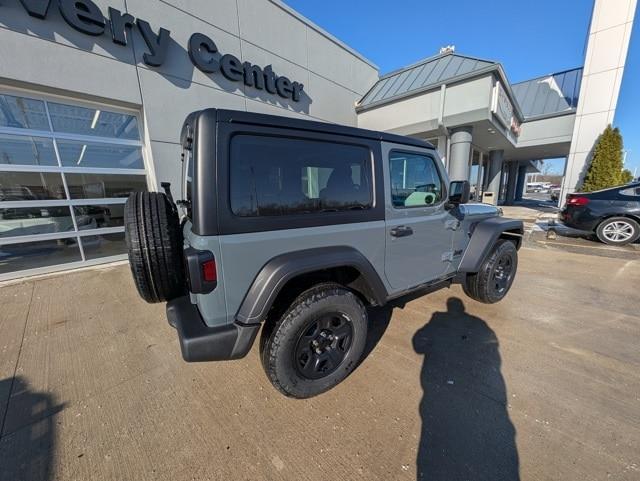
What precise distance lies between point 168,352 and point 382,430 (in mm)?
2179

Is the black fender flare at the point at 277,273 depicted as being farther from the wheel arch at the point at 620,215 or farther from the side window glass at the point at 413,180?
the wheel arch at the point at 620,215

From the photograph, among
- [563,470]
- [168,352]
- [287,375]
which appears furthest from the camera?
[168,352]

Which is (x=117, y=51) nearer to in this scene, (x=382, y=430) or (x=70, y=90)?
(x=70, y=90)

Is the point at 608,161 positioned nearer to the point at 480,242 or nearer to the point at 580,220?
the point at 580,220

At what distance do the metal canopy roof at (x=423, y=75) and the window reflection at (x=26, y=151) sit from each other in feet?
29.8

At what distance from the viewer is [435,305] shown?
3.40 m

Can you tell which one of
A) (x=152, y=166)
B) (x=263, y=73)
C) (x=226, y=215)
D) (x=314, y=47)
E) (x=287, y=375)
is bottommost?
(x=287, y=375)

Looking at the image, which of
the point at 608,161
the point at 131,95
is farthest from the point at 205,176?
the point at 608,161

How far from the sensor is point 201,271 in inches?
60.4

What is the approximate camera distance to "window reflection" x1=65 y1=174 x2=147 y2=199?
5156mm

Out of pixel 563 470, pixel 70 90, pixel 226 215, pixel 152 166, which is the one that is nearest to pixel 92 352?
pixel 226 215

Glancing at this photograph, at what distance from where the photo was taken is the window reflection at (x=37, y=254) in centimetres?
498

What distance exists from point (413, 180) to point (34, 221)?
6.90 meters

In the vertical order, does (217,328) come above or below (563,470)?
above
